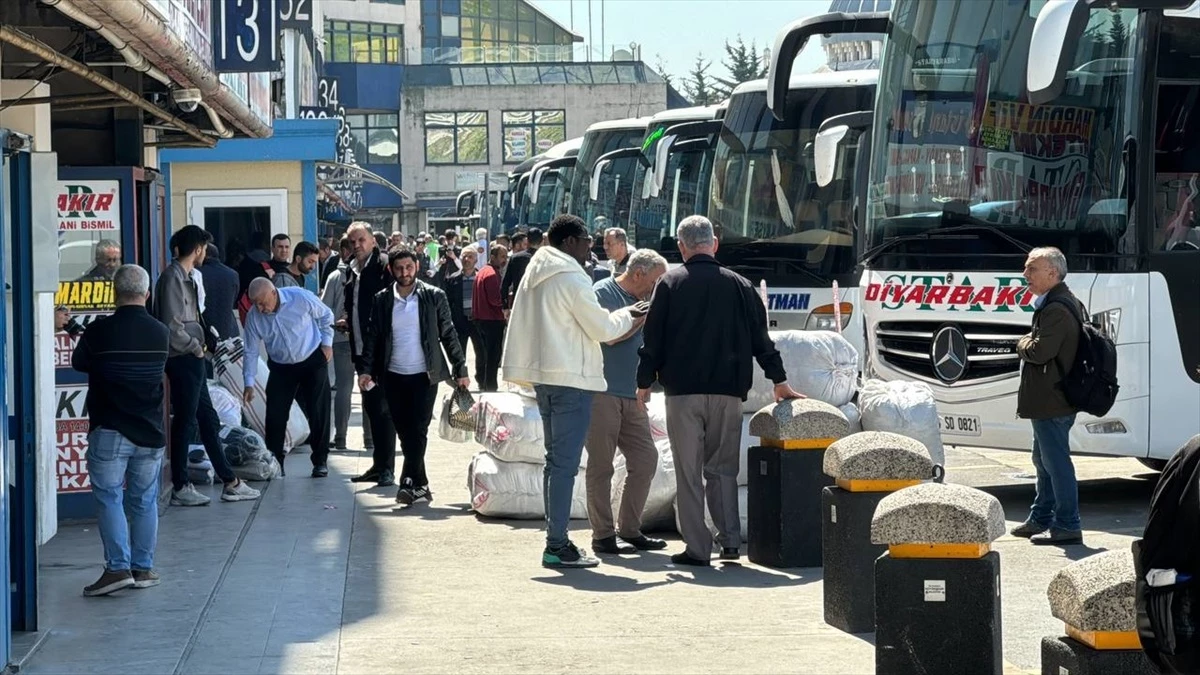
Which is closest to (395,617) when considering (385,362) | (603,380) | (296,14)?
(603,380)

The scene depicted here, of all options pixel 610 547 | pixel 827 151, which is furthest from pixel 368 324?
pixel 827 151

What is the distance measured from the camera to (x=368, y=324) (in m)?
13.7

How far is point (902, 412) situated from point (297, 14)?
1970cm

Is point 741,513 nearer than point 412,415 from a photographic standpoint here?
Yes

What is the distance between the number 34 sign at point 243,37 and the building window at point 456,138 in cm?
6753

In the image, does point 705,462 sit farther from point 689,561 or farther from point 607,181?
point 607,181

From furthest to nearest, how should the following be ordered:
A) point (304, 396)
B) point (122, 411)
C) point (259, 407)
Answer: point (259, 407)
point (304, 396)
point (122, 411)

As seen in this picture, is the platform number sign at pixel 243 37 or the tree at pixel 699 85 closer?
the platform number sign at pixel 243 37

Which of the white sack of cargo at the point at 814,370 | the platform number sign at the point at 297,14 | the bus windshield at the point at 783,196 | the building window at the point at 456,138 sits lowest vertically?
the white sack of cargo at the point at 814,370

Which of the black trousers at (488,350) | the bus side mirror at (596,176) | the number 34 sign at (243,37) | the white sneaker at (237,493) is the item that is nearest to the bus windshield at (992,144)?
the number 34 sign at (243,37)

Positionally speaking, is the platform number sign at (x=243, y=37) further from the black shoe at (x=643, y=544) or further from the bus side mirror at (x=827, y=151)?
the black shoe at (x=643, y=544)

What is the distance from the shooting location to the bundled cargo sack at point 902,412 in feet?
38.0

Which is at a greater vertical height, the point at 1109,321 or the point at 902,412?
the point at 1109,321

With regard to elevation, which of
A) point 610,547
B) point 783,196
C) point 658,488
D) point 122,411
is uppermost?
point 783,196
